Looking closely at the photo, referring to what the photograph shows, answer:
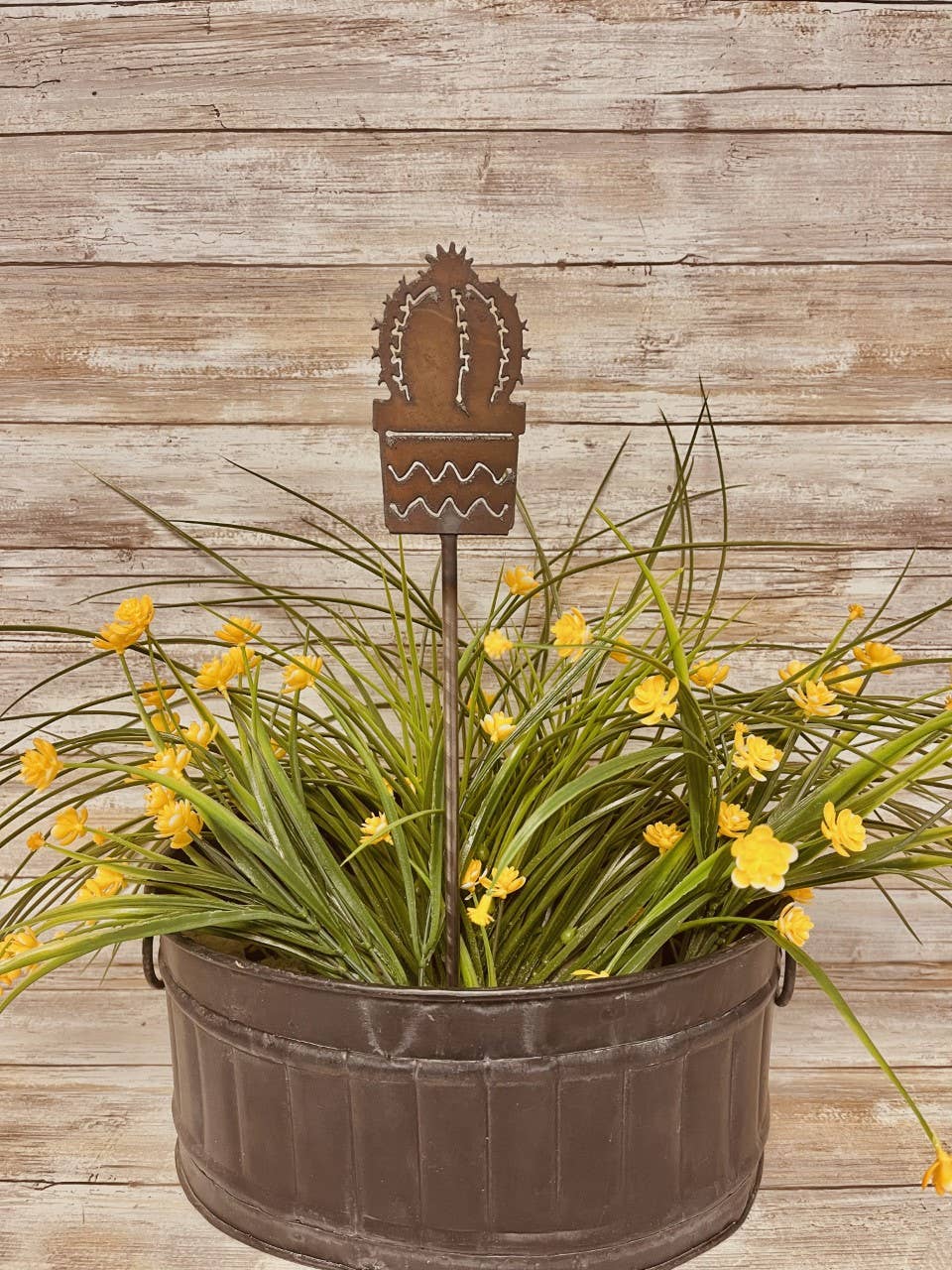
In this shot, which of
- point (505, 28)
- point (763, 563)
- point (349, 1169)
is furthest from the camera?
point (763, 563)

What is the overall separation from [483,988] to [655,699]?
211 millimetres

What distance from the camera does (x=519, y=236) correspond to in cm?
A: 125

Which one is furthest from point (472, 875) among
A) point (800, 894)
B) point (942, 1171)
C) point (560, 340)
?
point (560, 340)

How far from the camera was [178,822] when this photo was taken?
85cm

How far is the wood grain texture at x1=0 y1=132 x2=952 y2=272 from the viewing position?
4.07 feet

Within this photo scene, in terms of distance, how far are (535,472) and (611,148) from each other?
0.33 metres

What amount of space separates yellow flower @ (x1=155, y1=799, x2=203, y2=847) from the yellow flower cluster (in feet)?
0.64

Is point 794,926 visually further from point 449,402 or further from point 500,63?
point 500,63

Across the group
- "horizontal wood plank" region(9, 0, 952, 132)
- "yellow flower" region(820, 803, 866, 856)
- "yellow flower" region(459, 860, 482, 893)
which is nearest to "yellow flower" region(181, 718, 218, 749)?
"yellow flower" region(459, 860, 482, 893)

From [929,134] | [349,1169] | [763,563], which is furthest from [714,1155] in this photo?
[929,134]

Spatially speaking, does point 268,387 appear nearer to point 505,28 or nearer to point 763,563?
point 505,28

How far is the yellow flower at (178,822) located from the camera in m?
0.84

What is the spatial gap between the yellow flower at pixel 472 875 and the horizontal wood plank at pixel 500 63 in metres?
0.77

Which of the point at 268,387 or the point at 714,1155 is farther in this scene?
the point at 268,387
